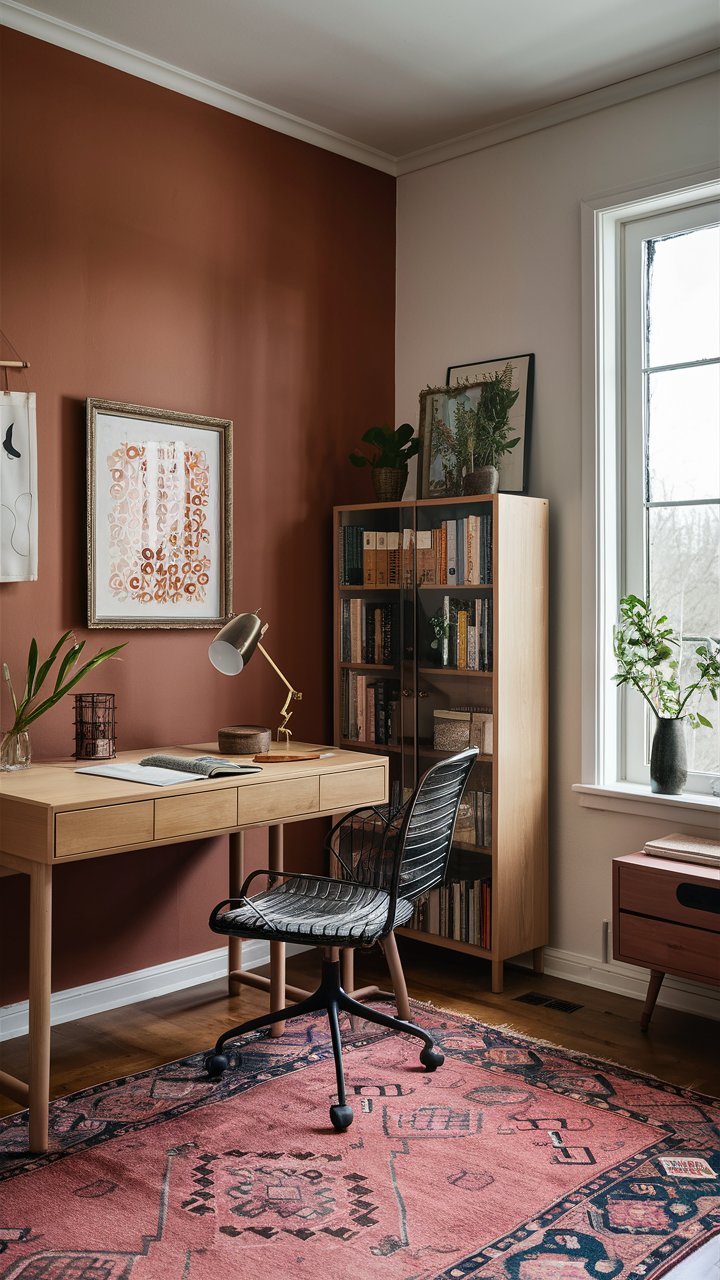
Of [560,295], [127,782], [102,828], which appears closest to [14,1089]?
[102,828]

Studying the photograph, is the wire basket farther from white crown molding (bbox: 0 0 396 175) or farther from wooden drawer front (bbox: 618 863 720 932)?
white crown molding (bbox: 0 0 396 175)

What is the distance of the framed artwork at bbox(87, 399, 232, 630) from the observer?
11.0ft

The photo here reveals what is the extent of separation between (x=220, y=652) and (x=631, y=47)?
228 cm

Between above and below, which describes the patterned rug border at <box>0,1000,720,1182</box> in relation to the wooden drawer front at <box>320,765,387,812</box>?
below

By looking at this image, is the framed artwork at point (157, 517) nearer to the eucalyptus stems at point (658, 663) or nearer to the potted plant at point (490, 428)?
the potted plant at point (490, 428)

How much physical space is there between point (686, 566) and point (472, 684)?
31.8 inches

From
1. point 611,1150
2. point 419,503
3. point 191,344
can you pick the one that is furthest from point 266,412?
point 611,1150

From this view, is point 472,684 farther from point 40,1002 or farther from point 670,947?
point 40,1002

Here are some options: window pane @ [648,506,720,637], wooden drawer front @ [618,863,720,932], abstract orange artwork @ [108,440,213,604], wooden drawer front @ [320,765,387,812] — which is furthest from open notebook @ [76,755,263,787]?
window pane @ [648,506,720,637]

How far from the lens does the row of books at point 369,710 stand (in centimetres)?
384

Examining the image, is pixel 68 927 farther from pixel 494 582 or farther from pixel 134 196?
pixel 134 196

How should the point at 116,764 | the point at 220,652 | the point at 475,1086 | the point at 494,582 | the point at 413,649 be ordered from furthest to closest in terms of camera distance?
the point at 413,649 < the point at 494,582 < the point at 220,652 < the point at 116,764 < the point at 475,1086

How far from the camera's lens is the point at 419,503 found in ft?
12.3

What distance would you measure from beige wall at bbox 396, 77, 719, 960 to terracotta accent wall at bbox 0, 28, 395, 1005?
0.41m
